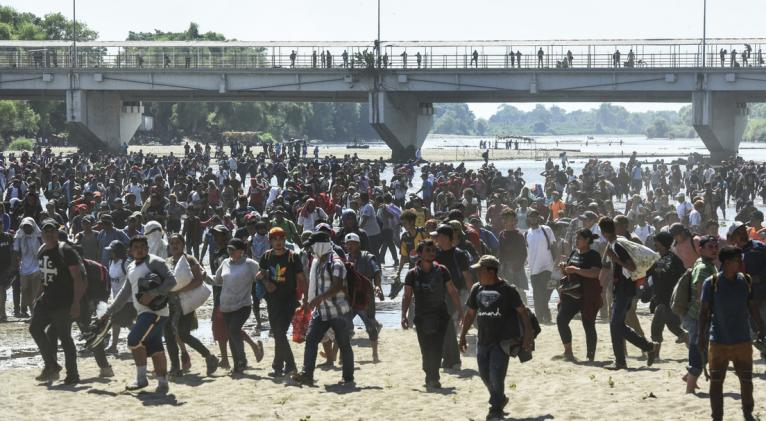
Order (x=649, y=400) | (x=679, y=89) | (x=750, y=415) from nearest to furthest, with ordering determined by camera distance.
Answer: (x=750, y=415) < (x=649, y=400) < (x=679, y=89)

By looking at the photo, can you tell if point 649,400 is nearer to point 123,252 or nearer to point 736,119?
point 123,252

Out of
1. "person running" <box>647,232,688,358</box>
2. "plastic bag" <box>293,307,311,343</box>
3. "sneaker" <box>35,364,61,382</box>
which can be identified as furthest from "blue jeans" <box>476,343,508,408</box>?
"sneaker" <box>35,364,61,382</box>

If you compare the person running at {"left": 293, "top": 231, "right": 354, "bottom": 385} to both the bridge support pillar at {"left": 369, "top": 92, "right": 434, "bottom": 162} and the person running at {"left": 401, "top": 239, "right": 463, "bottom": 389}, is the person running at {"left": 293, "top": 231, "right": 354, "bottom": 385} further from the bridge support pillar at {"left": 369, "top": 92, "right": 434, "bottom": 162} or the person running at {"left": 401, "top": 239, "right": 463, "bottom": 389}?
the bridge support pillar at {"left": 369, "top": 92, "right": 434, "bottom": 162}

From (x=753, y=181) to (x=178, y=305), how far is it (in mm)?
31044

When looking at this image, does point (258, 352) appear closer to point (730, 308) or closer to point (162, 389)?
point (162, 389)

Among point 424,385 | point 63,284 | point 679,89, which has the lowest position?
point 424,385

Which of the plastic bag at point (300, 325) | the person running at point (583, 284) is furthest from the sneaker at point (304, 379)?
the person running at point (583, 284)

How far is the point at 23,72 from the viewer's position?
7588 centimetres

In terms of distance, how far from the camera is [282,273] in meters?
12.3

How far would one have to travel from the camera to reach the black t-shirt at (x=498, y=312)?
33.7ft

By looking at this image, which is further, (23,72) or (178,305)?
(23,72)

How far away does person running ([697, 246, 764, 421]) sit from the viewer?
9672 mm

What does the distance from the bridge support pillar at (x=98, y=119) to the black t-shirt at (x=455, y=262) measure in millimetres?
65263

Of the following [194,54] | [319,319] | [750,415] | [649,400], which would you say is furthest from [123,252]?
[194,54]
